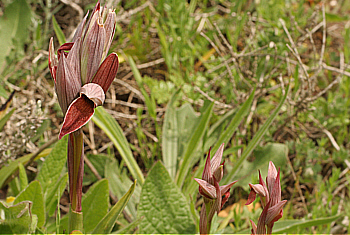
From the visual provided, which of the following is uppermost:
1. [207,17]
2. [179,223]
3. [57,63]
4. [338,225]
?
[207,17]

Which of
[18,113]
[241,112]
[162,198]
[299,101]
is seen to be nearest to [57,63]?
[162,198]

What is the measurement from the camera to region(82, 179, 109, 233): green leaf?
1277 millimetres

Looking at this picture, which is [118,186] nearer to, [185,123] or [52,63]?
[185,123]

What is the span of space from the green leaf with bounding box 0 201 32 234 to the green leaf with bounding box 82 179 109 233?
0.26 m

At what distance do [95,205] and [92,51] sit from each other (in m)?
0.77

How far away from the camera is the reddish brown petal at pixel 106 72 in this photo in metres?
0.69

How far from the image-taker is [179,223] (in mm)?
1296

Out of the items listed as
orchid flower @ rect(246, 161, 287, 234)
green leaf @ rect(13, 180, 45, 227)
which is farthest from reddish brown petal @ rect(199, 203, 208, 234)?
green leaf @ rect(13, 180, 45, 227)

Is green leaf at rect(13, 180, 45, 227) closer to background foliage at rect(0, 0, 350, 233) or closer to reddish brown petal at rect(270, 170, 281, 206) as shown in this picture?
background foliage at rect(0, 0, 350, 233)

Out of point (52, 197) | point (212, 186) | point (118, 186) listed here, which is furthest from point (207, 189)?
point (118, 186)

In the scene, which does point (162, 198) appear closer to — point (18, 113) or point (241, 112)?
point (241, 112)

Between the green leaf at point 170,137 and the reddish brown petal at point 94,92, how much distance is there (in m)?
1.16

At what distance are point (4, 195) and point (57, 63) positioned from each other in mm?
1293

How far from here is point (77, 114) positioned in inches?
25.1
